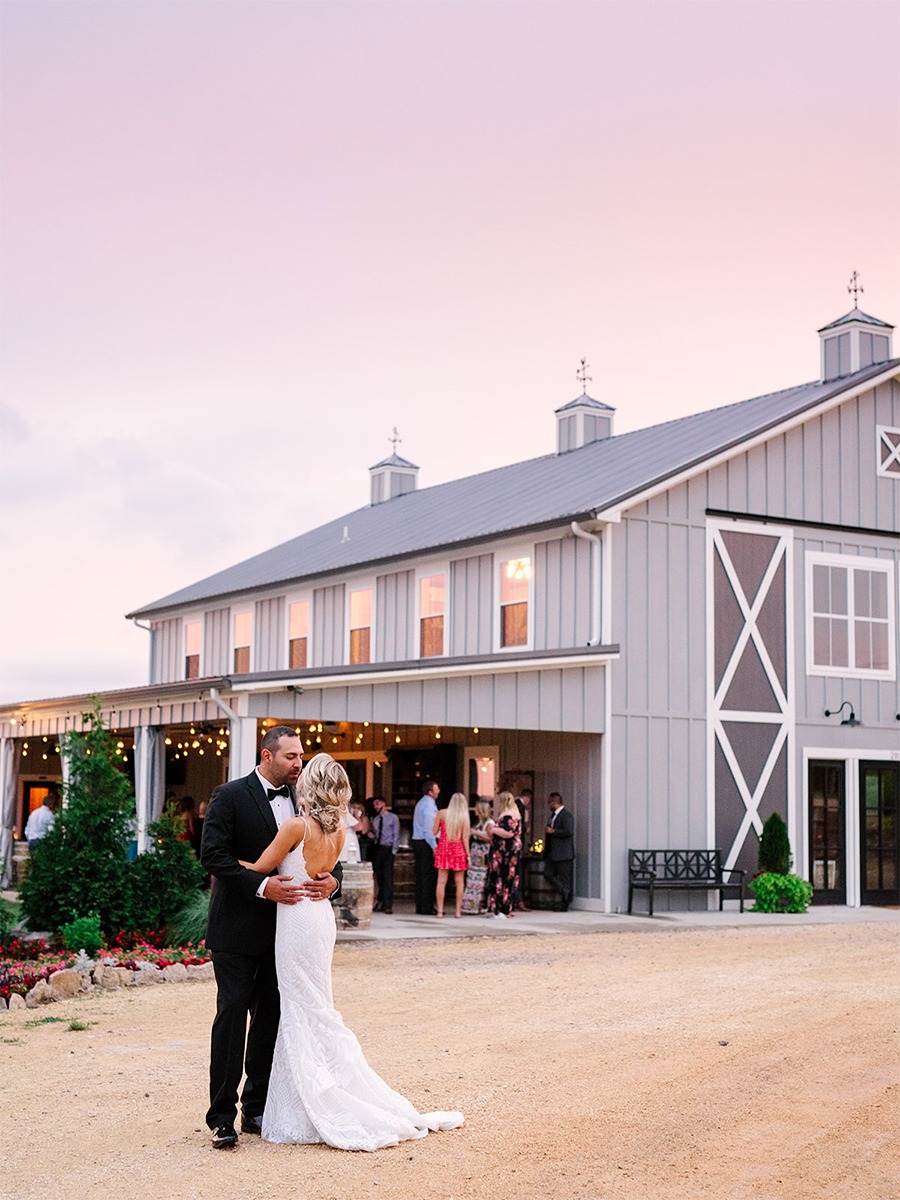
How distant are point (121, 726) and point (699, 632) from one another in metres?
8.43

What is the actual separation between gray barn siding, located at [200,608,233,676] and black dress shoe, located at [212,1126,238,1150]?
24.1 meters

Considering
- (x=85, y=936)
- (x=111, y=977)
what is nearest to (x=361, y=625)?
(x=85, y=936)

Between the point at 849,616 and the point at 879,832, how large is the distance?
3340 mm

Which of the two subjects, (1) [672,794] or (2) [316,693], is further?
(1) [672,794]

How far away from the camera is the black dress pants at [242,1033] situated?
7.23 metres

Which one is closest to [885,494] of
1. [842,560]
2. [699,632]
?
[842,560]

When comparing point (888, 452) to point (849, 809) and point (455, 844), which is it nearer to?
point (849, 809)

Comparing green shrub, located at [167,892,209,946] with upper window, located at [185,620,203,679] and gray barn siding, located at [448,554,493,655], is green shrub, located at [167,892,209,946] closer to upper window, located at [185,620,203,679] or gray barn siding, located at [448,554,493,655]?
gray barn siding, located at [448,554,493,655]

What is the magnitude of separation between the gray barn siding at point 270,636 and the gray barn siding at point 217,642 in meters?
1.04

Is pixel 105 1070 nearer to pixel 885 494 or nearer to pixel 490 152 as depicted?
pixel 490 152

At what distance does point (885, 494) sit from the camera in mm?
24000

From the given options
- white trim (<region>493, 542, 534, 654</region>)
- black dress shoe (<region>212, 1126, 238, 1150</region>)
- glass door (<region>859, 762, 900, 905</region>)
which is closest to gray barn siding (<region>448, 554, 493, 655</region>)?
white trim (<region>493, 542, 534, 654</region>)

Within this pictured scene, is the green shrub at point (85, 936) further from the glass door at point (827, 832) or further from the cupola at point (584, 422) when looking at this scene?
the cupola at point (584, 422)

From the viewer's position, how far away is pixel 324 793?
7.25m
